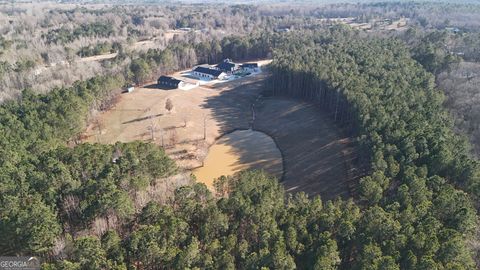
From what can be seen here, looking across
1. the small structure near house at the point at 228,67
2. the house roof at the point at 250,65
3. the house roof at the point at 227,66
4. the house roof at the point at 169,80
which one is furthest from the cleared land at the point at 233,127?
the house roof at the point at 250,65

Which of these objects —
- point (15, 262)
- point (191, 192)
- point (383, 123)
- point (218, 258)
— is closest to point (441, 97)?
point (383, 123)

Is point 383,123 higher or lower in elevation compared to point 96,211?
higher

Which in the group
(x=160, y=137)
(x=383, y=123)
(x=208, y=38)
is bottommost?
(x=160, y=137)

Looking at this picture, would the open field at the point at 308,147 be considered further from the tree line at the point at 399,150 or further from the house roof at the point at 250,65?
the house roof at the point at 250,65

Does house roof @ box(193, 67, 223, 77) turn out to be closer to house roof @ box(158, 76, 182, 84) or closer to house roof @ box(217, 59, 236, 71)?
house roof @ box(217, 59, 236, 71)

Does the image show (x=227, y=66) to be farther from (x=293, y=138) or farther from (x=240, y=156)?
(x=240, y=156)

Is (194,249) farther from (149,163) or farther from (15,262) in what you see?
(149,163)
